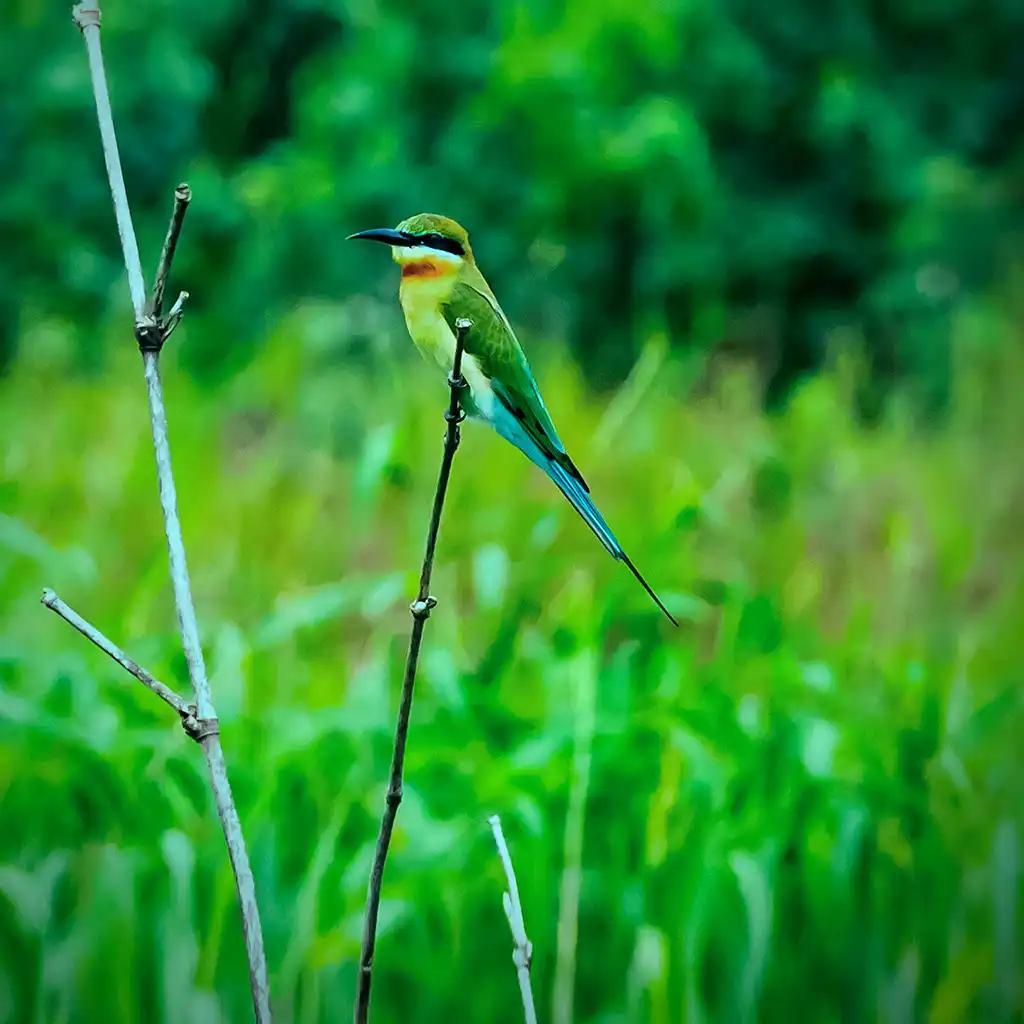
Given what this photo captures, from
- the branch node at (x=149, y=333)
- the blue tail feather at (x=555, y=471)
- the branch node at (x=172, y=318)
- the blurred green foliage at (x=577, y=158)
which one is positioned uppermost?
the blurred green foliage at (x=577, y=158)

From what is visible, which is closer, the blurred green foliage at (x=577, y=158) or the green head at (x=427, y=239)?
the green head at (x=427, y=239)

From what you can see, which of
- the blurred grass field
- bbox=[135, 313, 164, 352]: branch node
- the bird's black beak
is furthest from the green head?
the blurred grass field

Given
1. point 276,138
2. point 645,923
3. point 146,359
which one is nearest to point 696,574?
point 645,923

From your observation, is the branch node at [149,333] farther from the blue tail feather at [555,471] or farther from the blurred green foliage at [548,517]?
the blurred green foliage at [548,517]

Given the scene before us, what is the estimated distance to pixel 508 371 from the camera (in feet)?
2.25

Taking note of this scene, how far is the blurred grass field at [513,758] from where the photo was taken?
0.98 m

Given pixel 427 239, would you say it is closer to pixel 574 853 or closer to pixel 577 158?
pixel 574 853

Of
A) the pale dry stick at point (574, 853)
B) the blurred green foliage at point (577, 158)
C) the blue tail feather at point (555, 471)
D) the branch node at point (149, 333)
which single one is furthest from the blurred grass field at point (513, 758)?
the branch node at point (149, 333)

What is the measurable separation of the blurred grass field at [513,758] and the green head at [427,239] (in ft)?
1.60

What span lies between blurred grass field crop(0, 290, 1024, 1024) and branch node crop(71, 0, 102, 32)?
0.60 m

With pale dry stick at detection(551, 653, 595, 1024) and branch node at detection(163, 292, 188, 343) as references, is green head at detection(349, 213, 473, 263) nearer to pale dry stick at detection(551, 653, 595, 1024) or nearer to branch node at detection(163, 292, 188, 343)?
Result: branch node at detection(163, 292, 188, 343)

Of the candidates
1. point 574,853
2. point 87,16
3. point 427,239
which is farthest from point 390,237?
point 574,853

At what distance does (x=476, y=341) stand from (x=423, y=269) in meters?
0.09

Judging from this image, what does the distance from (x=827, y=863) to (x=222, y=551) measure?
2.25 feet
